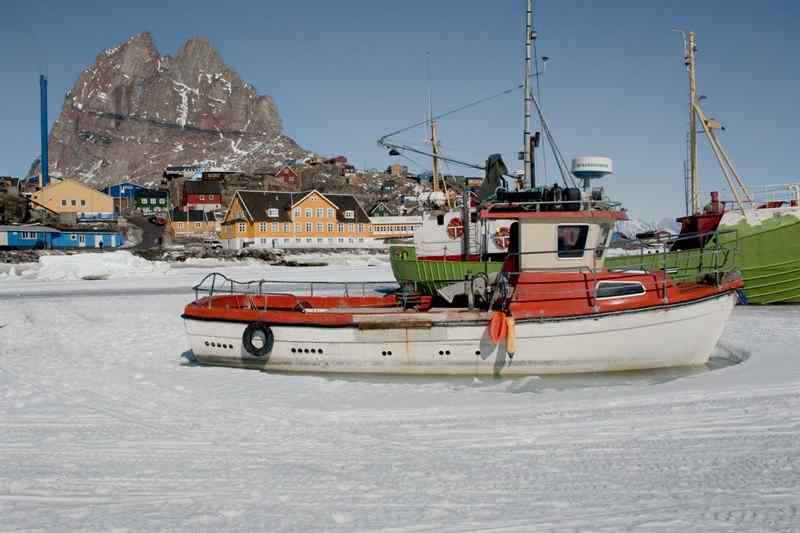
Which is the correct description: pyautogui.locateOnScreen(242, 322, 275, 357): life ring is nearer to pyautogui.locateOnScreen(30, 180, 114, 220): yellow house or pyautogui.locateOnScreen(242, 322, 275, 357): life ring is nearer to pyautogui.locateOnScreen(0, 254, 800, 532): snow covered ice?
pyautogui.locateOnScreen(0, 254, 800, 532): snow covered ice

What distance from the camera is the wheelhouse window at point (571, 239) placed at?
11.3m

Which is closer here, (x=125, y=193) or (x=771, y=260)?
(x=771, y=260)

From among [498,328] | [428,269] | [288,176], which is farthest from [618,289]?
[288,176]

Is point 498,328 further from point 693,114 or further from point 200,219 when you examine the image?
point 200,219

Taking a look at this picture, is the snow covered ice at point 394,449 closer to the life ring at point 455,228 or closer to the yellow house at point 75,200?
the life ring at point 455,228

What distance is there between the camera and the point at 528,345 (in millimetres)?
10359

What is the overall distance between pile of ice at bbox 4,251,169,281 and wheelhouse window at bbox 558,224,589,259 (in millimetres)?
27274

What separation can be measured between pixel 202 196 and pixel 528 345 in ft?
374

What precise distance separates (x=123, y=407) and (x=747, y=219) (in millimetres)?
19188

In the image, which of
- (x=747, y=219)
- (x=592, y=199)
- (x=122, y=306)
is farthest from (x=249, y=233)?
(x=592, y=199)

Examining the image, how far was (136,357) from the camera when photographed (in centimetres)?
1211

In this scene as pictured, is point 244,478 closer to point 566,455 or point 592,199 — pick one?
point 566,455

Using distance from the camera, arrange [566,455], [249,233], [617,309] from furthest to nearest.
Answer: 1. [249,233]
2. [617,309]
3. [566,455]

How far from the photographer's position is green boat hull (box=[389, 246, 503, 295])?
1730 centimetres
